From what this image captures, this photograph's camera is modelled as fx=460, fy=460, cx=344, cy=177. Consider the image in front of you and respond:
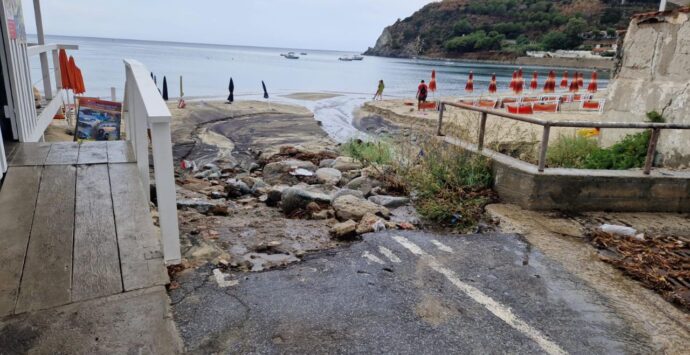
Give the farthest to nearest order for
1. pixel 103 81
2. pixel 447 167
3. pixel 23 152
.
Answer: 1. pixel 103 81
2. pixel 447 167
3. pixel 23 152

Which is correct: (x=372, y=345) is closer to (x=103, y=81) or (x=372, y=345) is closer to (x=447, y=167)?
(x=447, y=167)

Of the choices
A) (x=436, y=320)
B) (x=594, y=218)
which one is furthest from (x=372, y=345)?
(x=594, y=218)

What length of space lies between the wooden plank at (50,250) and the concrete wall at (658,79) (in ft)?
23.9

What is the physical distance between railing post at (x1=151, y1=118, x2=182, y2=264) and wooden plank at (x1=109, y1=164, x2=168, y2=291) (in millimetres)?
111

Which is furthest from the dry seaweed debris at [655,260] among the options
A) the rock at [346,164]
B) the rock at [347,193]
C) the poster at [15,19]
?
the poster at [15,19]

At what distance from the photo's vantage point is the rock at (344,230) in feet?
14.6

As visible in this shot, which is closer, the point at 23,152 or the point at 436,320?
the point at 436,320

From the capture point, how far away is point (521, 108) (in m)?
18.8

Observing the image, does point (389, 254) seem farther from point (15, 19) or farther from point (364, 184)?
point (15, 19)

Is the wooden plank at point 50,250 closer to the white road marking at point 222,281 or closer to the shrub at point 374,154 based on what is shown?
the white road marking at point 222,281

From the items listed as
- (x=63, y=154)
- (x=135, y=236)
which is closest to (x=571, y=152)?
(x=135, y=236)

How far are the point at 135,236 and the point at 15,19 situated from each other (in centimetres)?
497

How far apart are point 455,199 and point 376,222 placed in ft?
4.19

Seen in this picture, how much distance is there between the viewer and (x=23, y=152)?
17.3 ft
